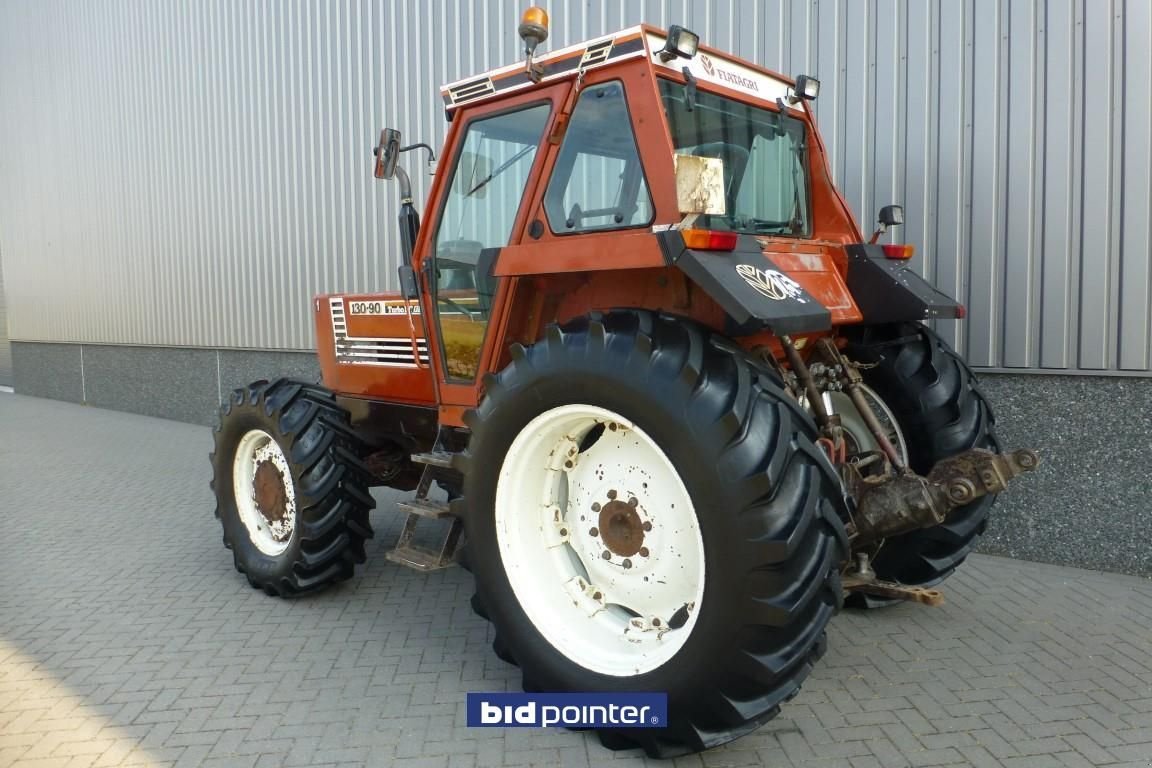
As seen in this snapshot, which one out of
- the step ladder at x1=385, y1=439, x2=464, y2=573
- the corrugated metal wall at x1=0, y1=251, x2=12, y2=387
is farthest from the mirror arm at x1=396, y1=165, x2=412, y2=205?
the corrugated metal wall at x1=0, y1=251, x2=12, y2=387

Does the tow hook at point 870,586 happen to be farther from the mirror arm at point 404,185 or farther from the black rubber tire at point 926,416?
the mirror arm at point 404,185

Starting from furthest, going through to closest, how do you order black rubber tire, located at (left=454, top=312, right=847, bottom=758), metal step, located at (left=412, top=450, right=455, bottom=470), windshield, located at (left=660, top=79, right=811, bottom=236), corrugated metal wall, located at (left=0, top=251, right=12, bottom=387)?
corrugated metal wall, located at (left=0, top=251, right=12, bottom=387)
metal step, located at (left=412, top=450, right=455, bottom=470)
windshield, located at (left=660, top=79, right=811, bottom=236)
black rubber tire, located at (left=454, top=312, right=847, bottom=758)

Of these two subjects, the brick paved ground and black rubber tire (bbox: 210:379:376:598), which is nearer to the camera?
the brick paved ground

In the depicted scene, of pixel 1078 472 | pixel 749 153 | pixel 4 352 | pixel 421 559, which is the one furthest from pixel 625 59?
pixel 4 352

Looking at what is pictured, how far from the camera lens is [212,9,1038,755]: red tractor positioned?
8.54 ft

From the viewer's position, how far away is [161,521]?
6434mm

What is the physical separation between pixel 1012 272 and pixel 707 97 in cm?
260

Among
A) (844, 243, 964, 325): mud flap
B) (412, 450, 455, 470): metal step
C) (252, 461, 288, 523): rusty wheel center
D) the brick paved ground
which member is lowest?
the brick paved ground

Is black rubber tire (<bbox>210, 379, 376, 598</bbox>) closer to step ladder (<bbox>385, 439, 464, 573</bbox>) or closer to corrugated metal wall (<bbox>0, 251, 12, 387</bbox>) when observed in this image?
step ladder (<bbox>385, 439, 464, 573</bbox>)

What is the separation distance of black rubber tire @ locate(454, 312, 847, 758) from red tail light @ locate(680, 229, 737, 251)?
259 millimetres

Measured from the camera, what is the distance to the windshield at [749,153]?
338cm

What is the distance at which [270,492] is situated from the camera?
4617mm

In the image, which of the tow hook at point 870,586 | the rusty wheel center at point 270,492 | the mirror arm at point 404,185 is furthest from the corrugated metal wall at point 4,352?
the tow hook at point 870,586

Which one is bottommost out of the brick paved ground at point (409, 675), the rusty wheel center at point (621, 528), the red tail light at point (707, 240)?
the brick paved ground at point (409, 675)
